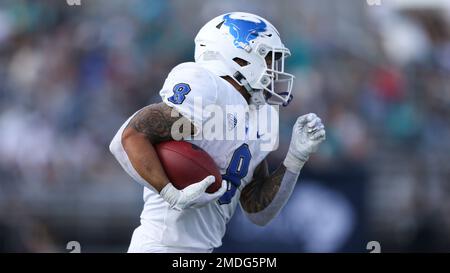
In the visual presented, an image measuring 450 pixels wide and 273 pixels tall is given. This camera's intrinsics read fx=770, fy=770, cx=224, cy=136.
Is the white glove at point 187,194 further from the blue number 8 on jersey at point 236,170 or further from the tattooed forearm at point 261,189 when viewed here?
the tattooed forearm at point 261,189

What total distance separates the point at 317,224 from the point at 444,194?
106cm

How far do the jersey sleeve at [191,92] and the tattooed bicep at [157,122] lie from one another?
26 mm

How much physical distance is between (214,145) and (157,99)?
2920mm

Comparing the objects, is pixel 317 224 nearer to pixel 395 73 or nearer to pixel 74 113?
pixel 395 73

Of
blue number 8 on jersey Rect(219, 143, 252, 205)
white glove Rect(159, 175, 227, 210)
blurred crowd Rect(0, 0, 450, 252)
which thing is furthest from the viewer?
blurred crowd Rect(0, 0, 450, 252)

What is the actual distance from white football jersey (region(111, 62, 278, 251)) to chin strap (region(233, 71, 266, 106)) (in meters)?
0.05

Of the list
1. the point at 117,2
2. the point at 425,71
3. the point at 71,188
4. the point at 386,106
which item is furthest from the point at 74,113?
the point at 425,71

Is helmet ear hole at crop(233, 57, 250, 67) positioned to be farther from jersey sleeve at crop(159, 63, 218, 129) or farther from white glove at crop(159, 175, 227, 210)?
white glove at crop(159, 175, 227, 210)

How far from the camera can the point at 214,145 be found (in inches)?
123

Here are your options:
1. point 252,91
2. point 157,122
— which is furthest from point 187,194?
point 252,91

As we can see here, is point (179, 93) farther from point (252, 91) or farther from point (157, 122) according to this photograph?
point (252, 91)

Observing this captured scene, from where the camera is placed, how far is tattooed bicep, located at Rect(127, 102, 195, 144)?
2.92m

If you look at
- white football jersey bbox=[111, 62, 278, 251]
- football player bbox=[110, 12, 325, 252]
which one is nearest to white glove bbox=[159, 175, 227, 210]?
football player bbox=[110, 12, 325, 252]

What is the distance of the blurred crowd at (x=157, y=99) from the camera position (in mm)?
5648
